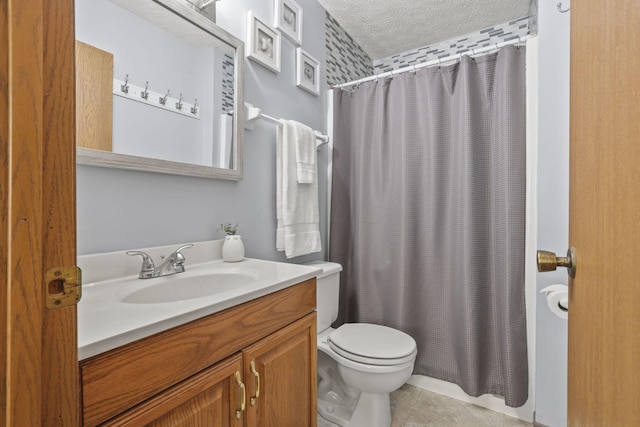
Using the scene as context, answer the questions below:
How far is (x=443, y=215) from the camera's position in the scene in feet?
5.54

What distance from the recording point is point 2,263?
0.29 meters

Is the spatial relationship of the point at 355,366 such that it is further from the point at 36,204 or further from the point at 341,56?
the point at 341,56

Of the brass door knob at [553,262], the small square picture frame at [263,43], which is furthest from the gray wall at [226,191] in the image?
the brass door knob at [553,262]

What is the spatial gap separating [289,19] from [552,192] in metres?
1.61

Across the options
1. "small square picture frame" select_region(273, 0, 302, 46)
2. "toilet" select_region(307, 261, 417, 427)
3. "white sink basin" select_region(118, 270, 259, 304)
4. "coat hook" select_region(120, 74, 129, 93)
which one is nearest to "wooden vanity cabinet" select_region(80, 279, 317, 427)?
"white sink basin" select_region(118, 270, 259, 304)

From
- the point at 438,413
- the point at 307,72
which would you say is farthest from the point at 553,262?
the point at 307,72

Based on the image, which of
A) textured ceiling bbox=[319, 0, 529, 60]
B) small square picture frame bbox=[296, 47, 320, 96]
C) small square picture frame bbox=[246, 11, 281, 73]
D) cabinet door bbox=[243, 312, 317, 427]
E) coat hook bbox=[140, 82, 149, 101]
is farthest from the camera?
textured ceiling bbox=[319, 0, 529, 60]

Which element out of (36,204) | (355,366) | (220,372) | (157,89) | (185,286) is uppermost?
(157,89)

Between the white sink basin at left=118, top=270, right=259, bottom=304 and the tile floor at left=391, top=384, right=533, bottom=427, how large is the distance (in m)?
1.08

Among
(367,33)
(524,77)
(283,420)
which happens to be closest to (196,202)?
(283,420)

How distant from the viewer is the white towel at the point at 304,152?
62.9 inches

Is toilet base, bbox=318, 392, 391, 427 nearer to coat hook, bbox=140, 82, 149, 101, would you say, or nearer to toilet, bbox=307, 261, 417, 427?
toilet, bbox=307, 261, 417, 427

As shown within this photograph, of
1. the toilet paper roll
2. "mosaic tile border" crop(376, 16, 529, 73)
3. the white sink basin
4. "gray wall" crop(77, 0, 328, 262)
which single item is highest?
"mosaic tile border" crop(376, 16, 529, 73)

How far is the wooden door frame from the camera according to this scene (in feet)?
0.97
